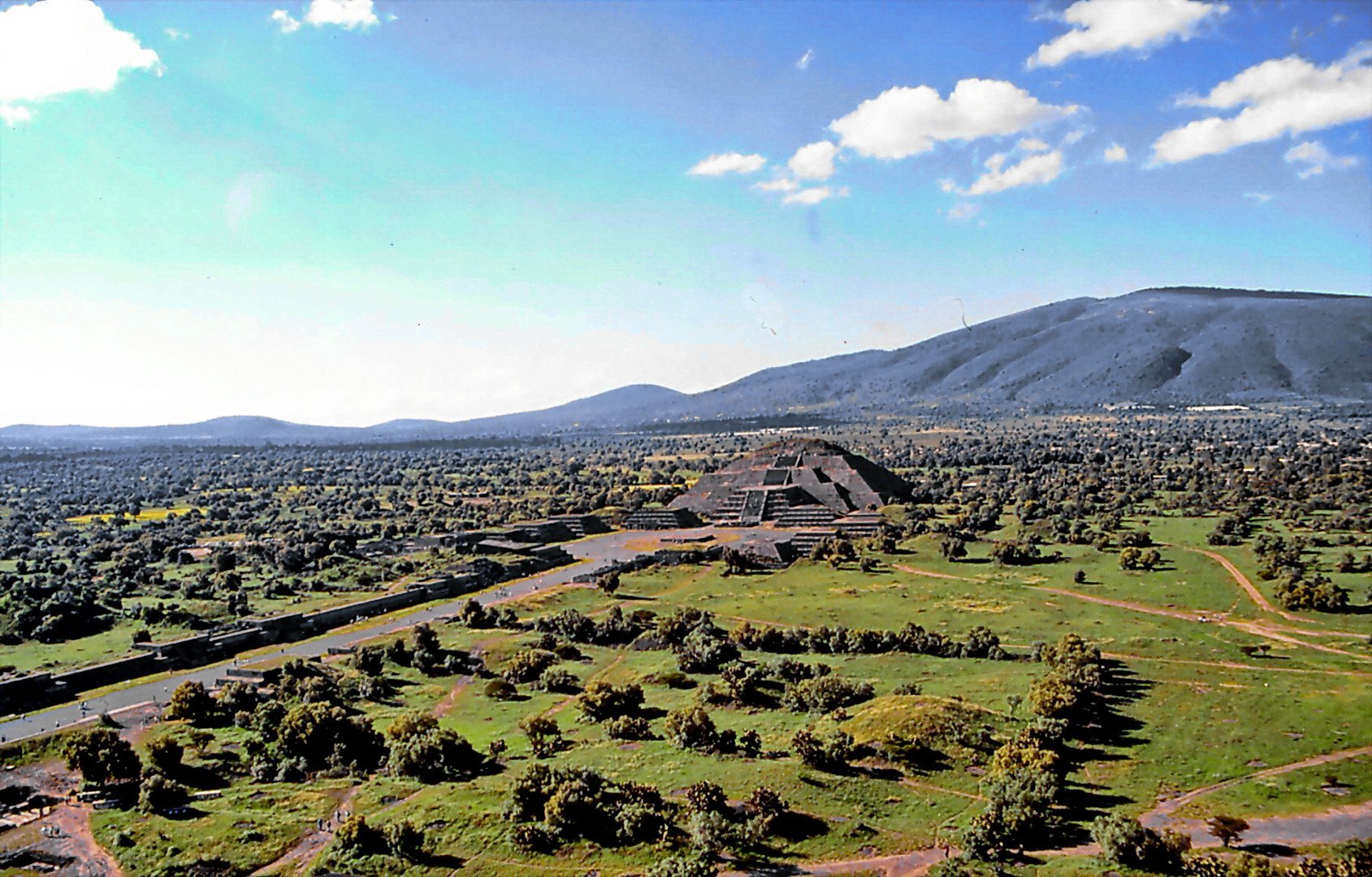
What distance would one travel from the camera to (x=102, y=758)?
3534 centimetres

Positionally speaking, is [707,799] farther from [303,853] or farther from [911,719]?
[303,853]

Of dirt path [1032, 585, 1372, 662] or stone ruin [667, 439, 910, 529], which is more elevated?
stone ruin [667, 439, 910, 529]

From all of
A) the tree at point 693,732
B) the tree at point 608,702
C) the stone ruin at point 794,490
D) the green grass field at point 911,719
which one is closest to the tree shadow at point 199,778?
the green grass field at point 911,719

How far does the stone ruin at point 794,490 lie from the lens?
10825 centimetres

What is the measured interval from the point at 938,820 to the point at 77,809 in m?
32.8

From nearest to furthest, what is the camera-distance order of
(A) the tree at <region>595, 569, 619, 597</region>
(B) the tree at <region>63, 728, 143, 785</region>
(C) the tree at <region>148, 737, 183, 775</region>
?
(B) the tree at <region>63, 728, 143, 785</region> → (C) the tree at <region>148, 737, 183, 775</region> → (A) the tree at <region>595, 569, 619, 597</region>

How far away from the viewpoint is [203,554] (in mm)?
89125

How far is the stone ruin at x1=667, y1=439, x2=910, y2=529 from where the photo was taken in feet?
355

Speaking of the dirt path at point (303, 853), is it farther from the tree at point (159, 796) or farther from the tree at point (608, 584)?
the tree at point (608, 584)

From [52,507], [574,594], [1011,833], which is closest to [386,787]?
[1011,833]

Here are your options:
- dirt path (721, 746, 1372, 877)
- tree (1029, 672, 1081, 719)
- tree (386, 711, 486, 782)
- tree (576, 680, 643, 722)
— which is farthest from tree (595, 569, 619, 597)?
dirt path (721, 746, 1372, 877)

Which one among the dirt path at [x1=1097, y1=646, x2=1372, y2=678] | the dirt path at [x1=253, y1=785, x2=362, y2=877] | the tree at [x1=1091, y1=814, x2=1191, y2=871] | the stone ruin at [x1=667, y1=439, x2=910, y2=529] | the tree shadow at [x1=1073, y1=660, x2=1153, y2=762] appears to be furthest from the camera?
the stone ruin at [x1=667, y1=439, x2=910, y2=529]

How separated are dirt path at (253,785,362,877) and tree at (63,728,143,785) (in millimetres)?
9757

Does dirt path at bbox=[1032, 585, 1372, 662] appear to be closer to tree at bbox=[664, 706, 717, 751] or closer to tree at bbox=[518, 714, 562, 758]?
tree at bbox=[664, 706, 717, 751]
